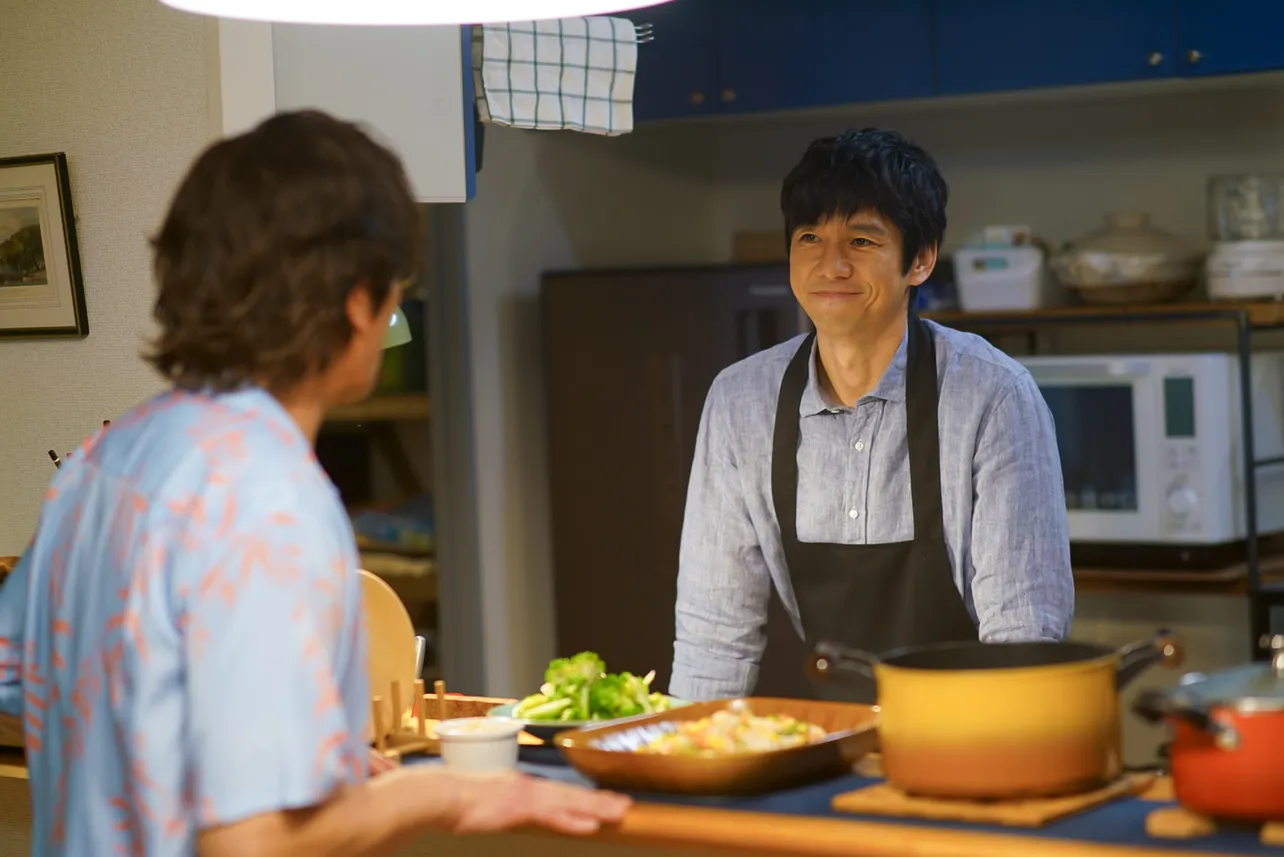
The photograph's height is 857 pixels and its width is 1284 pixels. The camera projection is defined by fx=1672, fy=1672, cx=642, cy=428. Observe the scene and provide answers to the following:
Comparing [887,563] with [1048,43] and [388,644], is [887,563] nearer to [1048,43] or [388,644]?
[388,644]

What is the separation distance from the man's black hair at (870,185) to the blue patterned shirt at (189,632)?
1.30 m

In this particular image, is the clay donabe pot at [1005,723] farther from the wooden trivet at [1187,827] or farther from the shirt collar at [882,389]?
the shirt collar at [882,389]

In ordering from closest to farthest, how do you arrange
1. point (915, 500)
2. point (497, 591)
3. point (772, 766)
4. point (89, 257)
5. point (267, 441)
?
point (267, 441) → point (772, 766) → point (915, 500) → point (89, 257) → point (497, 591)

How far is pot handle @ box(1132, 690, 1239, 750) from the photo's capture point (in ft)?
4.46

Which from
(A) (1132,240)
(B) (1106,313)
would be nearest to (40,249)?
(B) (1106,313)

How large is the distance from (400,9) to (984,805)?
1021 mm

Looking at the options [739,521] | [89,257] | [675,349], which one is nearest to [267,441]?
[739,521]

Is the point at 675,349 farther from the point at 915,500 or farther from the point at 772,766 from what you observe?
the point at 772,766

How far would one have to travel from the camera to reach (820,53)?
435 cm

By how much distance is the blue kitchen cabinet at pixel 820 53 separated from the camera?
4246mm

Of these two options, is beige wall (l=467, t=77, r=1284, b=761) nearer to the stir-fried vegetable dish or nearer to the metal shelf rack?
the metal shelf rack

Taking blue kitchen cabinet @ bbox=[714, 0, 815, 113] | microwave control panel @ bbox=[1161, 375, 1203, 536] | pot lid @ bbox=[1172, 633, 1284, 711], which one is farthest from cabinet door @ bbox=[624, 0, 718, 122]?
pot lid @ bbox=[1172, 633, 1284, 711]

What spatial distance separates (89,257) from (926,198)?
133cm

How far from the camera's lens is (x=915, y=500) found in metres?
2.43
